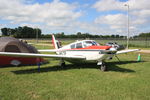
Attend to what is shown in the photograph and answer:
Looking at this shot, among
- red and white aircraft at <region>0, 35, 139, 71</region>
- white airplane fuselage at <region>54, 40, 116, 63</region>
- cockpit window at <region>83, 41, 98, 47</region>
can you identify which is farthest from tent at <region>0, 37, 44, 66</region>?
cockpit window at <region>83, 41, 98, 47</region>

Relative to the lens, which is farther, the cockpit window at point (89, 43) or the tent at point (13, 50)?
the tent at point (13, 50)

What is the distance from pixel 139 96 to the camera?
18.1 ft

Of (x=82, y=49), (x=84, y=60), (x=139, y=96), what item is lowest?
(x=139, y=96)

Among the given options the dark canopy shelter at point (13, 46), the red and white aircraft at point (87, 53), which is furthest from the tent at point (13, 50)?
the red and white aircraft at point (87, 53)

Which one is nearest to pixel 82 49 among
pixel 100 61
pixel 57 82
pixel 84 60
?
pixel 84 60

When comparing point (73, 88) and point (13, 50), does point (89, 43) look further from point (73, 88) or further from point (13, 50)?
point (13, 50)

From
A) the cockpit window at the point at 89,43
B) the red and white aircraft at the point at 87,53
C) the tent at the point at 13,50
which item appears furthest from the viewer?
the tent at the point at 13,50

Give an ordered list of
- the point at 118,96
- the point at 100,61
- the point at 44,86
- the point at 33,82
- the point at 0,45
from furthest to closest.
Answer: the point at 0,45
the point at 100,61
the point at 33,82
the point at 44,86
the point at 118,96

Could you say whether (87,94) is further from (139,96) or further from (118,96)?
(139,96)

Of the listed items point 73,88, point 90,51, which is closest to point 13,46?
point 90,51

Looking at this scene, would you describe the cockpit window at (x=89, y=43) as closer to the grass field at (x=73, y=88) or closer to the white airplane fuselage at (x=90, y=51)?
the white airplane fuselage at (x=90, y=51)

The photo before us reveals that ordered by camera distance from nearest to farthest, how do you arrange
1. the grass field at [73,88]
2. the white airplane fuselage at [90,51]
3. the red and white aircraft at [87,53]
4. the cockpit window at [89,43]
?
1. the grass field at [73,88]
2. the red and white aircraft at [87,53]
3. the white airplane fuselage at [90,51]
4. the cockpit window at [89,43]

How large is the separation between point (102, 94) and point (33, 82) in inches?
121

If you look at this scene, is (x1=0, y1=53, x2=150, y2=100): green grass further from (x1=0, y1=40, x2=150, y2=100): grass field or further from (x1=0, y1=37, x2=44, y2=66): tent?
(x1=0, y1=37, x2=44, y2=66): tent
